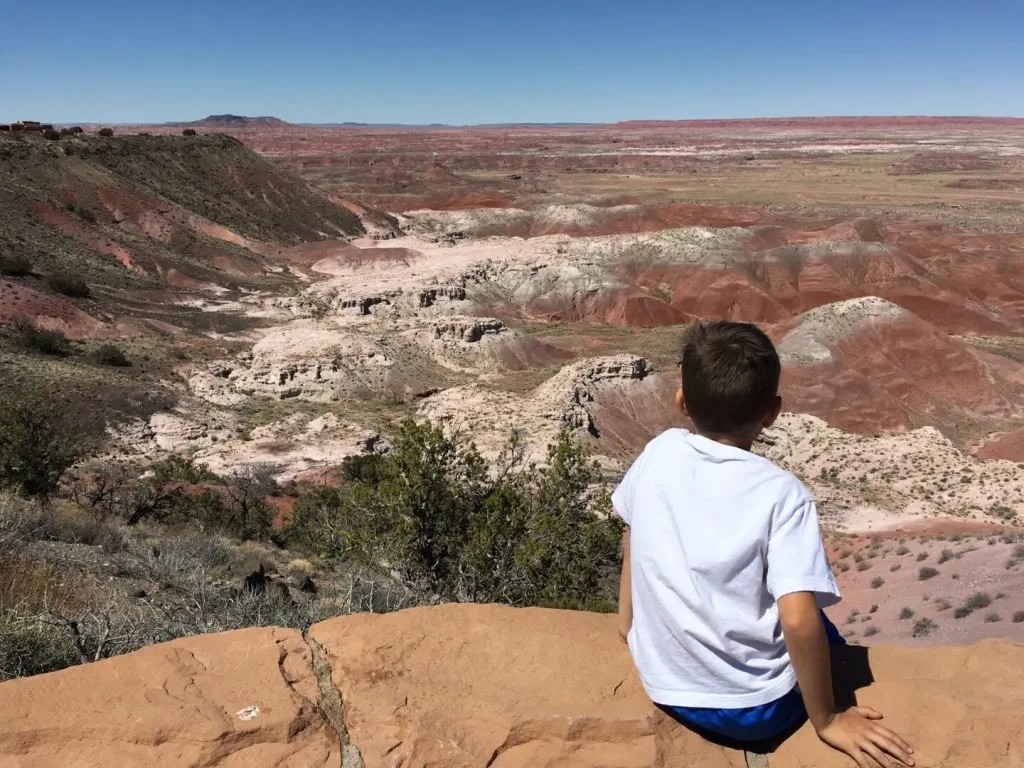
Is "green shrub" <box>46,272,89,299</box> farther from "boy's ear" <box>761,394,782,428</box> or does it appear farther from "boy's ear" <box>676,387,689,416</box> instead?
"boy's ear" <box>761,394,782,428</box>

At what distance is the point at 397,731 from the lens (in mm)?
2822

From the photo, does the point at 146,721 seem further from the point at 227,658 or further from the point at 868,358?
the point at 868,358

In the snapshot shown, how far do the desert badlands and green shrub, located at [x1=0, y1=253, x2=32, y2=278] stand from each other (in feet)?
0.71

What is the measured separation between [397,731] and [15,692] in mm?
1540

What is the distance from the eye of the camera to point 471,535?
10.7 metres

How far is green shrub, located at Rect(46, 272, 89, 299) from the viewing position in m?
35.1

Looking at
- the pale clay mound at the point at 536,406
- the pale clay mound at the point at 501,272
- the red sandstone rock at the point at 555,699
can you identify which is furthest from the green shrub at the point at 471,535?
the pale clay mound at the point at 501,272

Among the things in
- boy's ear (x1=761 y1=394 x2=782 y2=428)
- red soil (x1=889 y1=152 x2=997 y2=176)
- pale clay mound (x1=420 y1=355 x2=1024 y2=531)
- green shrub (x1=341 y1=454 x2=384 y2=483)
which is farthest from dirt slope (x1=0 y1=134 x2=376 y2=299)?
red soil (x1=889 y1=152 x2=997 y2=176)

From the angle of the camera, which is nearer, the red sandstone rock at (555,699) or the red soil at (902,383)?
the red sandstone rock at (555,699)

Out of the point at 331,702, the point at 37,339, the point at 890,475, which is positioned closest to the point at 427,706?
the point at 331,702

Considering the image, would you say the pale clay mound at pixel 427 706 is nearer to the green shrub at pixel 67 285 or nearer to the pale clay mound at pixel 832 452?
the pale clay mound at pixel 832 452

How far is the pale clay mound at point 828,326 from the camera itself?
1443 inches

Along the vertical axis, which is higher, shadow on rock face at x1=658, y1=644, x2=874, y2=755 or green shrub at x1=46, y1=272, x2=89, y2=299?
shadow on rock face at x1=658, y1=644, x2=874, y2=755

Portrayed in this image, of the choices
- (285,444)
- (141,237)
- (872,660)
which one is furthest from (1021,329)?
(141,237)
